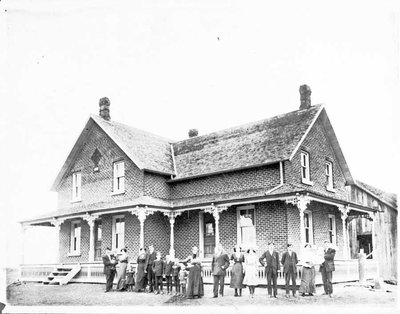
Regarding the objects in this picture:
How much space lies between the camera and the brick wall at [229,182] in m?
21.2

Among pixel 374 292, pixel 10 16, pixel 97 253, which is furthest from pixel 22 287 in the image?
pixel 374 292

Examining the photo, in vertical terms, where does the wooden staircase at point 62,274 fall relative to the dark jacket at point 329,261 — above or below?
below

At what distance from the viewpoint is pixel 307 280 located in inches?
636

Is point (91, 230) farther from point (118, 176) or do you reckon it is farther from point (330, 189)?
point (330, 189)

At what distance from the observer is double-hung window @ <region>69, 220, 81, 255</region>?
2615 centimetres

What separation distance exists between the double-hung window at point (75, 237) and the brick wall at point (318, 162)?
38.7ft

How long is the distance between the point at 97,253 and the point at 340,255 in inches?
464

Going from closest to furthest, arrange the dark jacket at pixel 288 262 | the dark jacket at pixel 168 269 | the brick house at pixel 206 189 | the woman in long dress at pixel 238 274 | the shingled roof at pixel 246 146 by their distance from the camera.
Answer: the woman in long dress at pixel 238 274, the dark jacket at pixel 288 262, the dark jacket at pixel 168 269, the brick house at pixel 206 189, the shingled roof at pixel 246 146

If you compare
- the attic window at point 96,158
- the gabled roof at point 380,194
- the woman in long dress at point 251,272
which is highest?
the attic window at point 96,158

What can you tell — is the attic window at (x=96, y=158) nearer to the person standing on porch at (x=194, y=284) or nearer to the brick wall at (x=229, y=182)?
the brick wall at (x=229, y=182)

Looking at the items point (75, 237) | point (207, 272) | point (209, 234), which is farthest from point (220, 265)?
point (75, 237)

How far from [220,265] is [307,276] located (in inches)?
111

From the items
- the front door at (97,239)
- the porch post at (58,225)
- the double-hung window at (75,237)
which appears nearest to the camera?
the front door at (97,239)

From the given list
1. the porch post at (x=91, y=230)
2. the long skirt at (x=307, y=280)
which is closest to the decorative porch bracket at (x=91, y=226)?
the porch post at (x=91, y=230)
